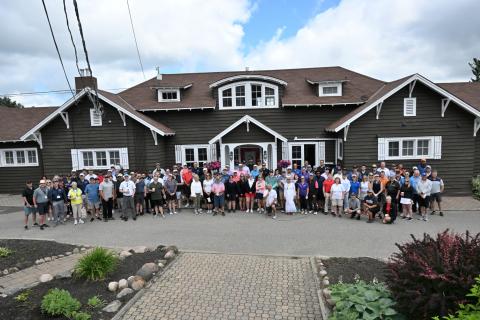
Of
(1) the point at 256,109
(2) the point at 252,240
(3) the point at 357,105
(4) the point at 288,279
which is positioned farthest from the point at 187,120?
(4) the point at 288,279

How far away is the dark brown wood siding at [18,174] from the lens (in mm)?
18219

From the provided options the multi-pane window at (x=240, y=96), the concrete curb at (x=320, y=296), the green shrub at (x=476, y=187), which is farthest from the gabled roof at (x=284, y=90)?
the concrete curb at (x=320, y=296)

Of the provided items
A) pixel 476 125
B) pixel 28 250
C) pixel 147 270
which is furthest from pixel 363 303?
pixel 476 125

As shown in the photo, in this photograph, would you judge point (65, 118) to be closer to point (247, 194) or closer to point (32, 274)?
point (247, 194)

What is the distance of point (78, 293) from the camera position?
5.75m

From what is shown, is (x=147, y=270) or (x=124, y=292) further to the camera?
(x=147, y=270)

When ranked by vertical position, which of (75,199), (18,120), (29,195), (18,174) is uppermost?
(18,120)

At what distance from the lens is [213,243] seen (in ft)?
28.1

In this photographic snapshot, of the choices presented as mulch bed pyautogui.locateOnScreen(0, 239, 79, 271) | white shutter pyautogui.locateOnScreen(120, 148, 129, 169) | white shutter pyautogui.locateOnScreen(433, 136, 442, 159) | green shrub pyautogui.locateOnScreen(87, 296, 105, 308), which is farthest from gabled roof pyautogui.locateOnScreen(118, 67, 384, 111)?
green shrub pyautogui.locateOnScreen(87, 296, 105, 308)

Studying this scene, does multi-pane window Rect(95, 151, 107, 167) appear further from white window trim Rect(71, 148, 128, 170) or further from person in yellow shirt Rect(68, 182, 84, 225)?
person in yellow shirt Rect(68, 182, 84, 225)

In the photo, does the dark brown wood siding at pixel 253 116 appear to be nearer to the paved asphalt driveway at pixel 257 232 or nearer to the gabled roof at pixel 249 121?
the gabled roof at pixel 249 121

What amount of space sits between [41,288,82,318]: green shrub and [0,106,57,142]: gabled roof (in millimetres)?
15625

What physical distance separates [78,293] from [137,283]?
1.08 m

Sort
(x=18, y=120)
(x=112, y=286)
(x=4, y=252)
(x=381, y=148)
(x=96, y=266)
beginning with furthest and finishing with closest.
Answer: (x=18, y=120) → (x=381, y=148) → (x=4, y=252) → (x=96, y=266) → (x=112, y=286)
